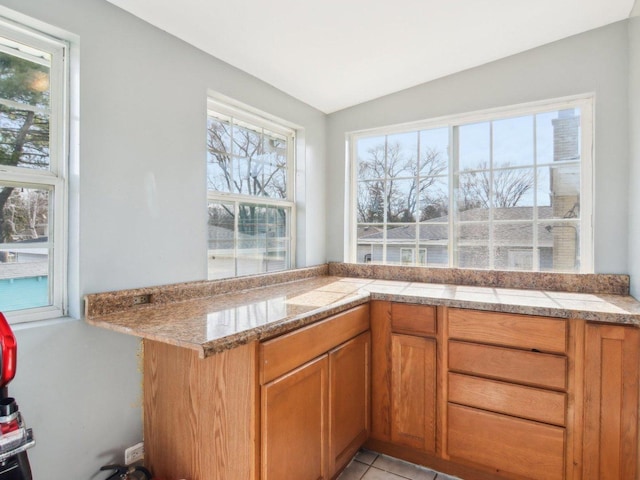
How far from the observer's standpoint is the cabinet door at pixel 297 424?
52.6 inches

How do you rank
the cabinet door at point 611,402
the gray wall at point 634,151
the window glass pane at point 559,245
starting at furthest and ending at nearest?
1. the window glass pane at point 559,245
2. the gray wall at point 634,151
3. the cabinet door at point 611,402

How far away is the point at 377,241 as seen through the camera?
283cm

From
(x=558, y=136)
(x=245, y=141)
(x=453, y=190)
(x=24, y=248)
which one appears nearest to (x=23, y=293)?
(x=24, y=248)

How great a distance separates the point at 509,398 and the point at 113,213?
2020 millimetres

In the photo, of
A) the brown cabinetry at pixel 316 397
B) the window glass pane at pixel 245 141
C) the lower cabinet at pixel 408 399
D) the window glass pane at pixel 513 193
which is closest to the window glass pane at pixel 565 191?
the window glass pane at pixel 513 193

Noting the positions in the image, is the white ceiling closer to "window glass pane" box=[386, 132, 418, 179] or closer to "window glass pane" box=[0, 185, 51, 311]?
"window glass pane" box=[386, 132, 418, 179]

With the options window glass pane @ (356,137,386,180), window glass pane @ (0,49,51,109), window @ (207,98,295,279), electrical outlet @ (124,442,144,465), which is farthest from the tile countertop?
window glass pane @ (356,137,386,180)

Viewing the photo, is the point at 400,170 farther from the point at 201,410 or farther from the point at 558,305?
the point at 201,410

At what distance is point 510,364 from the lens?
5.74 feet

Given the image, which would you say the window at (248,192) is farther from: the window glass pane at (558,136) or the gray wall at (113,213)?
the window glass pane at (558,136)

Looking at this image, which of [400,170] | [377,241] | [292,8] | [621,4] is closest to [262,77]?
[292,8]

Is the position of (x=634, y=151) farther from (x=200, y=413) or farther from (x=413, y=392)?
(x=200, y=413)

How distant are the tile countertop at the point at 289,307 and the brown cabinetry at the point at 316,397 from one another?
85 mm

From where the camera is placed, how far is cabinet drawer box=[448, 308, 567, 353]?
1668 millimetres
